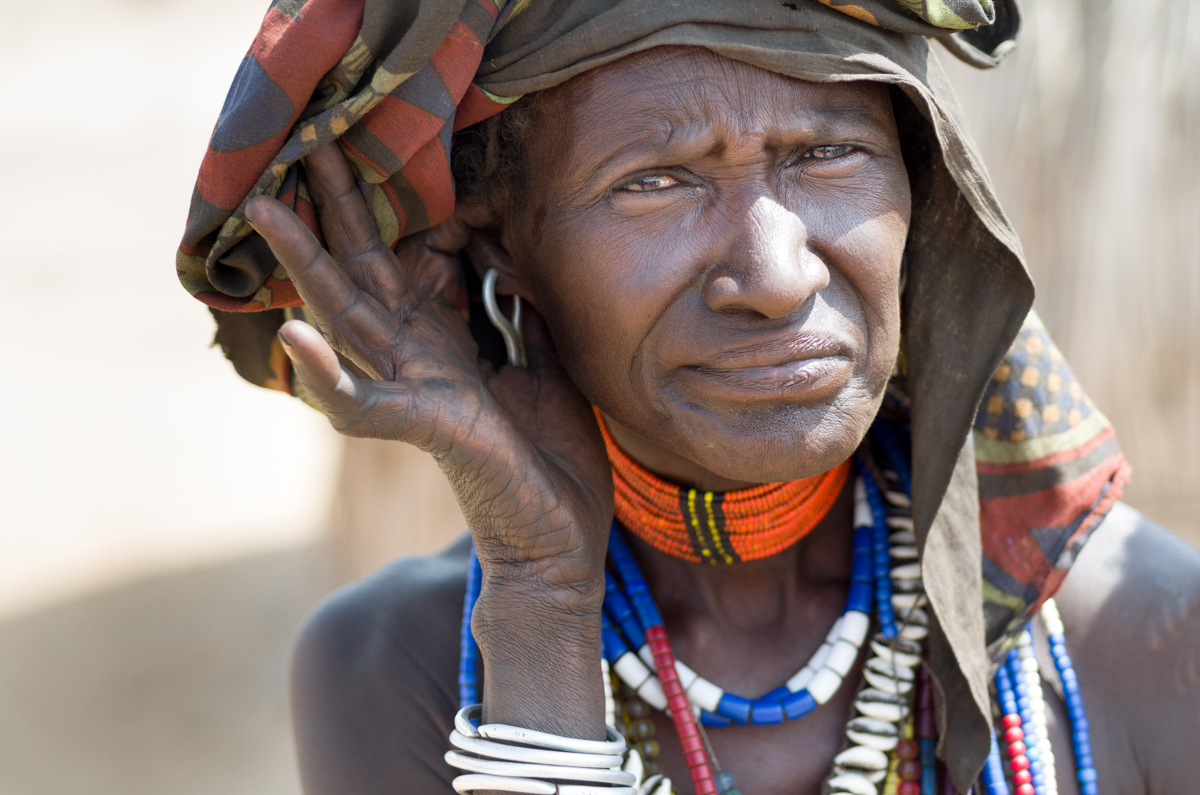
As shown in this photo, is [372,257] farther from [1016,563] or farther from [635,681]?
[1016,563]

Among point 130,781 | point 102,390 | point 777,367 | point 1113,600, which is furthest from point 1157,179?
point 102,390

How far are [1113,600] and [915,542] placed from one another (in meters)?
0.40

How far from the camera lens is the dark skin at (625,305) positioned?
5.52 feet

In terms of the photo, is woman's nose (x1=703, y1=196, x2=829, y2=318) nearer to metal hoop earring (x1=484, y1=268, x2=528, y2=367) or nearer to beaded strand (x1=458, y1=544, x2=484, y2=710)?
metal hoop earring (x1=484, y1=268, x2=528, y2=367)

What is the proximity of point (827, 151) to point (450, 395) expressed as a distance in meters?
0.70

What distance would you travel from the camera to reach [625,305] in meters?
→ 1.78

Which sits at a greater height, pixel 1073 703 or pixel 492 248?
pixel 492 248

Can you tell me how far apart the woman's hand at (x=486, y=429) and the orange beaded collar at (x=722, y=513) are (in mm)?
165

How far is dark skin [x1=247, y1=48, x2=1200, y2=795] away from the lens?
1682 mm

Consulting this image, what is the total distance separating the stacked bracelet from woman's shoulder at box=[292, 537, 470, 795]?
1.17 feet

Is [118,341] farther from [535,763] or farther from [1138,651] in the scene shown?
→ [1138,651]

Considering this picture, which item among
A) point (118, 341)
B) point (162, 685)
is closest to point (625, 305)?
point (162, 685)

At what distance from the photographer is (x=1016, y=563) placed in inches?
80.6

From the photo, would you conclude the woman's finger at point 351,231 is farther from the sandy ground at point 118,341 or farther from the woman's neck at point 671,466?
the sandy ground at point 118,341
